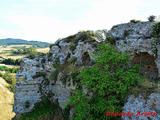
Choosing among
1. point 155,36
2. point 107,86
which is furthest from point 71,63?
point 155,36

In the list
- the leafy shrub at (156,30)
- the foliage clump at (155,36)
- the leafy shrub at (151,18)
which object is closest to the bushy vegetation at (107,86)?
the foliage clump at (155,36)

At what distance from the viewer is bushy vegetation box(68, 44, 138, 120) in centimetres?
769

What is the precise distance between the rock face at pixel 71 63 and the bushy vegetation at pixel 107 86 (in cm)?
74

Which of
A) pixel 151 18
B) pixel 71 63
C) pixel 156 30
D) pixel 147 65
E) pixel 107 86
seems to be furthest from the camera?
pixel 71 63

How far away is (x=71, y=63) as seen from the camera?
1355 cm

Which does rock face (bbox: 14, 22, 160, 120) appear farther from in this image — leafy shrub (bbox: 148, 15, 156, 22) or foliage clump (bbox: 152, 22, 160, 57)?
leafy shrub (bbox: 148, 15, 156, 22)

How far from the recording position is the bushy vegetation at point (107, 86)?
25.2ft

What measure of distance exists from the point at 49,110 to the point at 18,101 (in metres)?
4.52

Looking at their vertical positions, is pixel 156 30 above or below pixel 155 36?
above

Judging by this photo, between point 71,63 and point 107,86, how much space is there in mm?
6142

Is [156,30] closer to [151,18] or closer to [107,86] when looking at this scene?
[151,18]

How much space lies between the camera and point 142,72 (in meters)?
9.23

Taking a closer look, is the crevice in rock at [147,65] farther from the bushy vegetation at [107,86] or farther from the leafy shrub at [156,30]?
the leafy shrub at [156,30]

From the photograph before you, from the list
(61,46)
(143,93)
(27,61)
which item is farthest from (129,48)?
(27,61)
